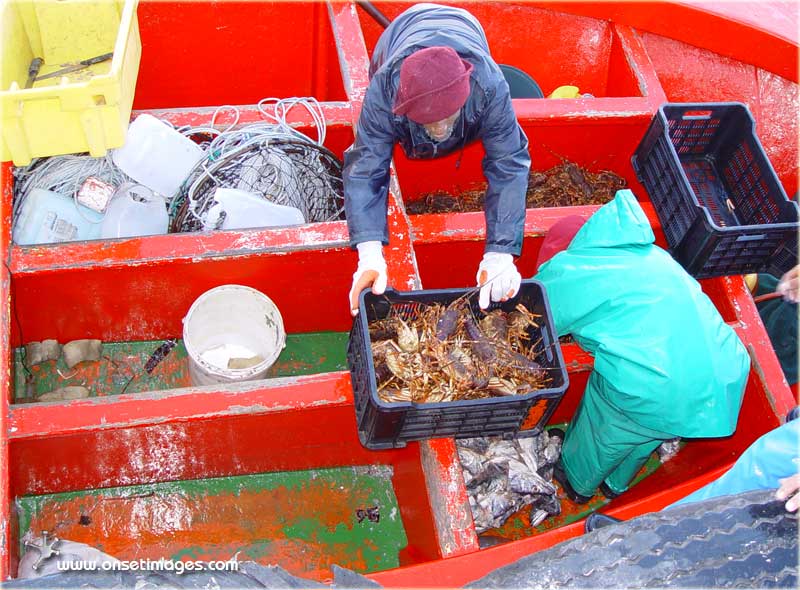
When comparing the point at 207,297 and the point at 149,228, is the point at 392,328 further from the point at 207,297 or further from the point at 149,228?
the point at 149,228

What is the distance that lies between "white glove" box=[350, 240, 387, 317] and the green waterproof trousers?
39.0 inches

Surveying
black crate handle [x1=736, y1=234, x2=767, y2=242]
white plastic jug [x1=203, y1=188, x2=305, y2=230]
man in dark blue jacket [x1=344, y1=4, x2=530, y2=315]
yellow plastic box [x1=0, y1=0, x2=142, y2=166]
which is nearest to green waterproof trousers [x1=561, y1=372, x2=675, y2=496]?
man in dark blue jacket [x1=344, y1=4, x2=530, y2=315]

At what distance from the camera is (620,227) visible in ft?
9.63

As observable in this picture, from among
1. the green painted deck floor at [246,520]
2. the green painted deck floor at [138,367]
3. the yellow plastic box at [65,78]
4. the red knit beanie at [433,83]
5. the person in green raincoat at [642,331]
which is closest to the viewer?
the red knit beanie at [433,83]

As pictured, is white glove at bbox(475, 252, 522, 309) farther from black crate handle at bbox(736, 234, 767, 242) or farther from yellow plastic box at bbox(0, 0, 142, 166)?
yellow plastic box at bbox(0, 0, 142, 166)

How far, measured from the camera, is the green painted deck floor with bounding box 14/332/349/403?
3.66 metres

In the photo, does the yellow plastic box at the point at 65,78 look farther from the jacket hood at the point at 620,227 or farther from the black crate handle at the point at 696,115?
the black crate handle at the point at 696,115

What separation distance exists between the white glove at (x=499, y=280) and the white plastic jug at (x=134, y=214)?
1582mm

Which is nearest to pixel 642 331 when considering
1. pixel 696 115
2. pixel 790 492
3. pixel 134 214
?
pixel 790 492

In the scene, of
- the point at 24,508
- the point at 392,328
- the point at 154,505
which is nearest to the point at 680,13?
the point at 392,328

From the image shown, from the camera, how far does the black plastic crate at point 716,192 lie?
138 inches

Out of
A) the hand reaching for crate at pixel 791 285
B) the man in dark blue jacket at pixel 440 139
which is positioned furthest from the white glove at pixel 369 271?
the hand reaching for crate at pixel 791 285

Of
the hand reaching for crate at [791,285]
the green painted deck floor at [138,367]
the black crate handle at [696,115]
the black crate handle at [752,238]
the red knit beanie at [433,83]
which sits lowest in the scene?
the green painted deck floor at [138,367]

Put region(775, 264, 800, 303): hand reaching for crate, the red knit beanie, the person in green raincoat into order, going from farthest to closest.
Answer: region(775, 264, 800, 303): hand reaching for crate → the person in green raincoat → the red knit beanie
